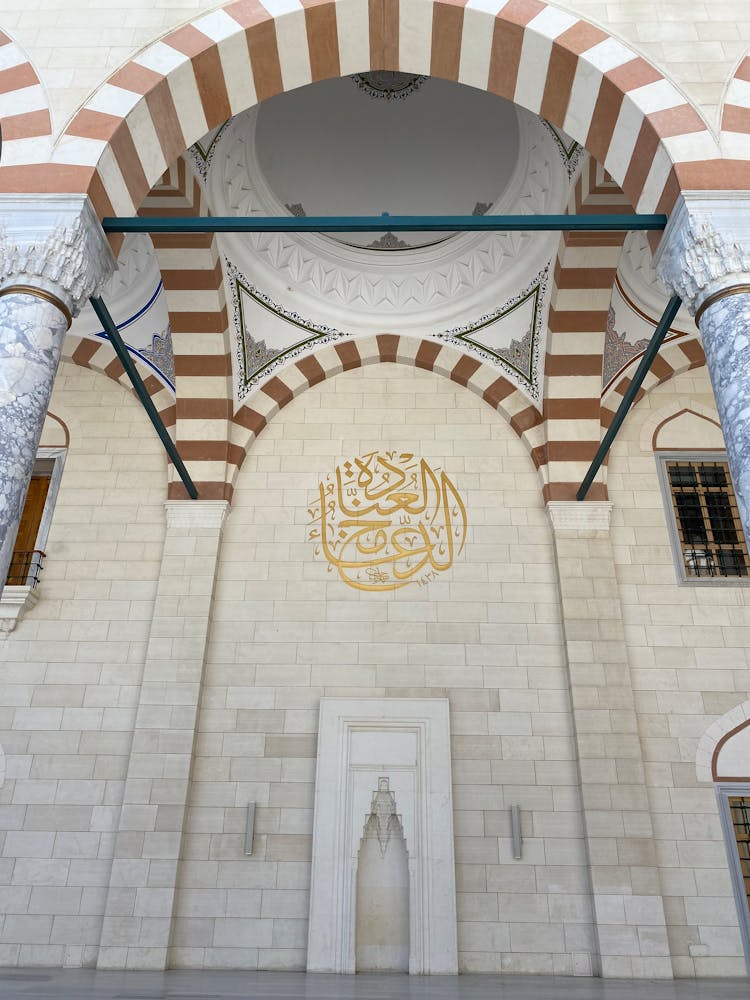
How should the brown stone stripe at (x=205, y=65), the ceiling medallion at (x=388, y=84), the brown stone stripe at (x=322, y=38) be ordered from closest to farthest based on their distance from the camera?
the brown stone stripe at (x=205, y=65) → the brown stone stripe at (x=322, y=38) → the ceiling medallion at (x=388, y=84)

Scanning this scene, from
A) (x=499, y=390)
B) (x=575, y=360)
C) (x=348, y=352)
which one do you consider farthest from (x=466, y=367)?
(x=348, y=352)

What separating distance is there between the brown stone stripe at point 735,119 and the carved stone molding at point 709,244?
43cm

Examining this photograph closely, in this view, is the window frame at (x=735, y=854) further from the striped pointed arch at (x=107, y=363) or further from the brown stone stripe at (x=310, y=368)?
the striped pointed arch at (x=107, y=363)

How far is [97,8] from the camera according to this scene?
14.2 ft

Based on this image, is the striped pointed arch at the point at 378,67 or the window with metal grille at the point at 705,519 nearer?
the striped pointed arch at the point at 378,67

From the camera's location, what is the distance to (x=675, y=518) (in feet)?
20.5

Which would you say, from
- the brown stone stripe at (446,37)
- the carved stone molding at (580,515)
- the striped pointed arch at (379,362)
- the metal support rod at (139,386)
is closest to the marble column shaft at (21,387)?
the metal support rod at (139,386)

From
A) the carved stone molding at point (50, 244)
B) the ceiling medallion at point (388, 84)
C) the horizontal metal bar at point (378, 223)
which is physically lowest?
the carved stone molding at point (50, 244)

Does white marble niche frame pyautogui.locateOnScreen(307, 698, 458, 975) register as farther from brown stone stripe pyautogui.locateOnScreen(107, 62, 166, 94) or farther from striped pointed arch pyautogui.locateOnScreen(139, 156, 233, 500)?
brown stone stripe pyautogui.locateOnScreen(107, 62, 166, 94)

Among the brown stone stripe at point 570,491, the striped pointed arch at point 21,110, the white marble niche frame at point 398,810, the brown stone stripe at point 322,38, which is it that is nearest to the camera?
the striped pointed arch at point 21,110

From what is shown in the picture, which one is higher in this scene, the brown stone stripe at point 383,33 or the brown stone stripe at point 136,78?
the brown stone stripe at point 383,33

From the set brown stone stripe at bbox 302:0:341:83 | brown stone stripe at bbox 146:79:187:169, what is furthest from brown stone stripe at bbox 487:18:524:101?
brown stone stripe at bbox 146:79:187:169

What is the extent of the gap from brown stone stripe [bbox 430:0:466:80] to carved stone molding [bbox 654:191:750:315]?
4.94 ft

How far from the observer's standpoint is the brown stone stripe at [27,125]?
3.93 meters
